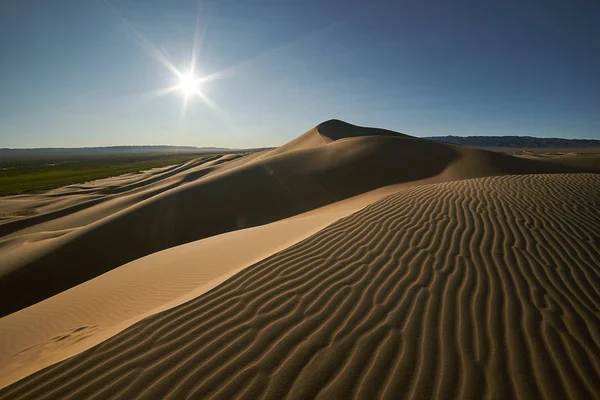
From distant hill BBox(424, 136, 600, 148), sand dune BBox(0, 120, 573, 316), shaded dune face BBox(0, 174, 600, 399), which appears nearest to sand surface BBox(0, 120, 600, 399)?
shaded dune face BBox(0, 174, 600, 399)

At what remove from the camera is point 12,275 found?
9.03m

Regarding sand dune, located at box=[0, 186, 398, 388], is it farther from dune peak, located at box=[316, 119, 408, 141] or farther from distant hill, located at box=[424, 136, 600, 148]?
distant hill, located at box=[424, 136, 600, 148]

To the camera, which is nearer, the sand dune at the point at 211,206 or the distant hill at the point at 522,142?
the sand dune at the point at 211,206

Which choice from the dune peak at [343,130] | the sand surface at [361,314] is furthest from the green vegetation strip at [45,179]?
the dune peak at [343,130]

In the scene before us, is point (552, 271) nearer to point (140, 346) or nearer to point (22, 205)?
point (140, 346)

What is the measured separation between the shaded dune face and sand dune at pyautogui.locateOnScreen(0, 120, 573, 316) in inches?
353

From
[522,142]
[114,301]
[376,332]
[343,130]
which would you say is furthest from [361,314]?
[522,142]

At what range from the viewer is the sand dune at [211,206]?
388 inches

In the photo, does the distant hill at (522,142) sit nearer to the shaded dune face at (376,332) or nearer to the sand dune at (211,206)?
the sand dune at (211,206)

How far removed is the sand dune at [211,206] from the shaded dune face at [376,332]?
8.97 metres

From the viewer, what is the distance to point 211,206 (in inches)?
530

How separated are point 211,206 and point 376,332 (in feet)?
39.6

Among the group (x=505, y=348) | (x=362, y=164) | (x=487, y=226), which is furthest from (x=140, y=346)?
(x=362, y=164)

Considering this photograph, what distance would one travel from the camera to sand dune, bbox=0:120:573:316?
388 inches
